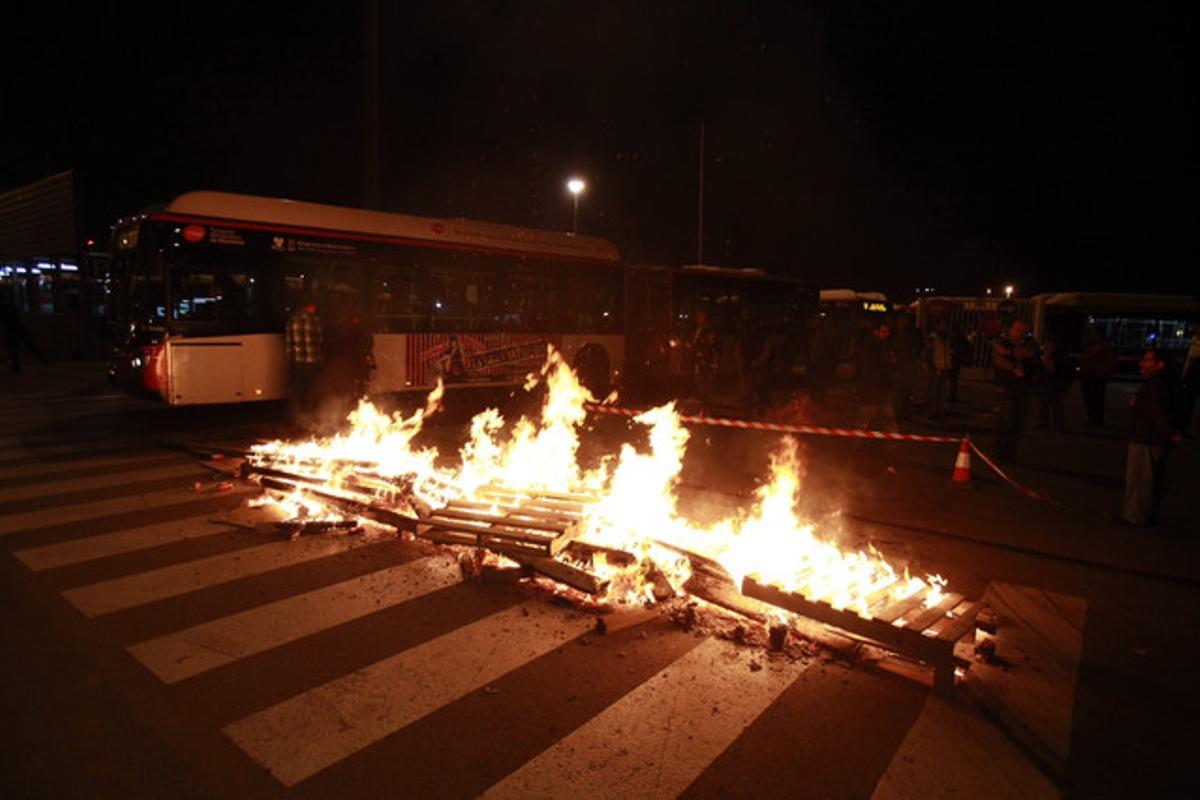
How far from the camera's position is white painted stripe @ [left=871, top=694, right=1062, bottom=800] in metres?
3.43

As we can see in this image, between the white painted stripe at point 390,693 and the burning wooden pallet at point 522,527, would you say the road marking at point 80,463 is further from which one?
the white painted stripe at point 390,693

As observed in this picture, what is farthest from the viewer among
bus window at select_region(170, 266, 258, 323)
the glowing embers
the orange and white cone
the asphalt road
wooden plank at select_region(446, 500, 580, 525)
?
bus window at select_region(170, 266, 258, 323)

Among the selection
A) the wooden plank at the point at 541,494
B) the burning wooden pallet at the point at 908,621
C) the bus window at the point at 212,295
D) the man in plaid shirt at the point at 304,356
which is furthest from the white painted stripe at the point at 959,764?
the bus window at the point at 212,295

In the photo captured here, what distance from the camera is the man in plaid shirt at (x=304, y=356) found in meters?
12.3

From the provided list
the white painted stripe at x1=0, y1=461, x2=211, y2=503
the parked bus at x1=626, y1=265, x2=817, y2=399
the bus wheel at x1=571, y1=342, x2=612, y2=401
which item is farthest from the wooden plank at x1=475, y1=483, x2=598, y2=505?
the bus wheel at x1=571, y1=342, x2=612, y2=401

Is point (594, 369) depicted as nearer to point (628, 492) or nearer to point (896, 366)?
point (896, 366)

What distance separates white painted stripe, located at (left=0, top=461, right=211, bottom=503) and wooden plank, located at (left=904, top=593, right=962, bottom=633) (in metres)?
8.82

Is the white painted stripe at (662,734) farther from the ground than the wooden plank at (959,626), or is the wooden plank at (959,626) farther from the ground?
the wooden plank at (959,626)

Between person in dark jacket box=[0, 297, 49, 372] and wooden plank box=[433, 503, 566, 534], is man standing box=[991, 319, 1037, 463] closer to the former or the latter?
wooden plank box=[433, 503, 566, 534]

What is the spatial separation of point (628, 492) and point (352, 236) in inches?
356

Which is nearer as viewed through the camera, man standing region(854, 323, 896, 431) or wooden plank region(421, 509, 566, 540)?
wooden plank region(421, 509, 566, 540)

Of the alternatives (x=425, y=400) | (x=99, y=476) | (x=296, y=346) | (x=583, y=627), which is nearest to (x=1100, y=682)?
(x=583, y=627)

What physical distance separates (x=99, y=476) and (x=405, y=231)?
24.6ft

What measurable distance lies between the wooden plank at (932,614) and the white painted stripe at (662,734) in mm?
731
